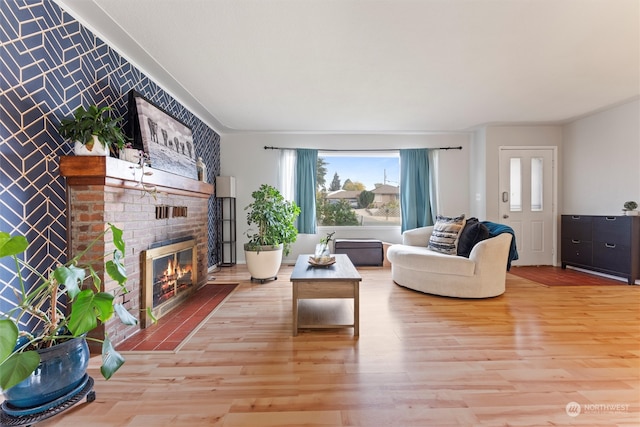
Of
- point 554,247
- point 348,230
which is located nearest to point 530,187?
point 554,247

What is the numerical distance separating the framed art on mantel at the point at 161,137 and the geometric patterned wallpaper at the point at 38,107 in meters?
0.31

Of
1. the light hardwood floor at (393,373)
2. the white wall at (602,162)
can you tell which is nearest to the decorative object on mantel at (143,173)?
the light hardwood floor at (393,373)

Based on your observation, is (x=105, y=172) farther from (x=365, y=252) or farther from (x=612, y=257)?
(x=612, y=257)

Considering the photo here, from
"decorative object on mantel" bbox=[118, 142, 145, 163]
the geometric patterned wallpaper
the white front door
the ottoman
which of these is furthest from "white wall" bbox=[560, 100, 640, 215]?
the geometric patterned wallpaper

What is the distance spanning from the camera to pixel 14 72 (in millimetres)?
1562

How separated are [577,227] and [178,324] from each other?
554cm

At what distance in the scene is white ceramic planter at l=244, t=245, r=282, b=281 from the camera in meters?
3.69

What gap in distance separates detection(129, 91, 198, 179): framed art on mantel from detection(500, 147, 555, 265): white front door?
4.95m

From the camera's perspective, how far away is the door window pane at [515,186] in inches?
184

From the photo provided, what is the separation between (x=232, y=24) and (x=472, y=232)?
319cm

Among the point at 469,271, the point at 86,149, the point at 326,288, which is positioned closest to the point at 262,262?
the point at 326,288

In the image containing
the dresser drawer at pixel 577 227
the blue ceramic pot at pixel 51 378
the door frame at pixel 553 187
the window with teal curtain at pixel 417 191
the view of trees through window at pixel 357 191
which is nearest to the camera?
the blue ceramic pot at pixel 51 378

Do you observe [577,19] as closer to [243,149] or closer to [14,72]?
[14,72]

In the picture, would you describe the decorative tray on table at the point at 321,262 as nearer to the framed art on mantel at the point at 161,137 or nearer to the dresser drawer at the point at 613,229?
the framed art on mantel at the point at 161,137
